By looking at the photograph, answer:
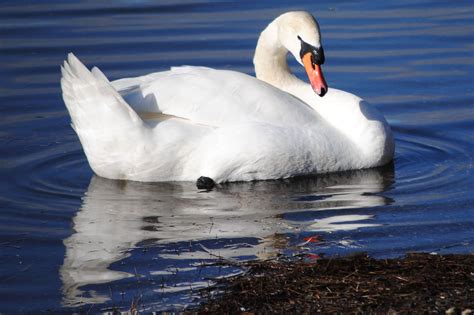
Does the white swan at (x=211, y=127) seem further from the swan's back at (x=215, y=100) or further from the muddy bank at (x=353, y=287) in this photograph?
the muddy bank at (x=353, y=287)

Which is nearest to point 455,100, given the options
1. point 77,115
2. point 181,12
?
point 77,115

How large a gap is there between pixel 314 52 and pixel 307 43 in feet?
0.37

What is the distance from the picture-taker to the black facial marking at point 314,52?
32.7 ft

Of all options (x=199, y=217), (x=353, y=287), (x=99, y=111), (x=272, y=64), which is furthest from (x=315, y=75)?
(x=353, y=287)

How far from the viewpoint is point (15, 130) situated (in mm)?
11141

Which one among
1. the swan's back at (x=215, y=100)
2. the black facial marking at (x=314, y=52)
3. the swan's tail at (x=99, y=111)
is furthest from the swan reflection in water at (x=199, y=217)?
the black facial marking at (x=314, y=52)

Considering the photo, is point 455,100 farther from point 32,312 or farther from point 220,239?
point 32,312

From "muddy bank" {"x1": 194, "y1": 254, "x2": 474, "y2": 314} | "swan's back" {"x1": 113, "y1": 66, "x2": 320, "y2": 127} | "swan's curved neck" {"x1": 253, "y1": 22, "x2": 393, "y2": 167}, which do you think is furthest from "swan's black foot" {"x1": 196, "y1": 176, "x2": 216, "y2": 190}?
"muddy bank" {"x1": 194, "y1": 254, "x2": 474, "y2": 314}

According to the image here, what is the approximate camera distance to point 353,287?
21.6 ft

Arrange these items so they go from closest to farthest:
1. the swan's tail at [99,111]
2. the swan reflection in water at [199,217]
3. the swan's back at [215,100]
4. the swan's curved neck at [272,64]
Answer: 1. the swan reflection in water at [199,217]
2. the swan's tail at [99,111]
3. the swan's back at [215,100]
4. the swan's curved neck at [272,64]

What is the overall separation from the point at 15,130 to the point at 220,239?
3668 millimetres

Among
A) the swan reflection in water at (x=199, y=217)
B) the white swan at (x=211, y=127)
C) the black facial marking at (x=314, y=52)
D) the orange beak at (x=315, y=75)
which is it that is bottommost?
the swan reflection in water at (x=199, y=217)

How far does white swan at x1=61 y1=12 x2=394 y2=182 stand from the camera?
30.9ft

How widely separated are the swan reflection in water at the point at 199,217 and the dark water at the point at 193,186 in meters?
0.02
